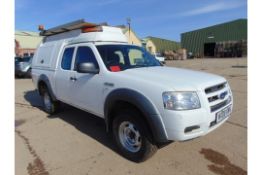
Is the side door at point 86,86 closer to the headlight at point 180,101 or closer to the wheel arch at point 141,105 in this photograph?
the wheel arch at point 141,105

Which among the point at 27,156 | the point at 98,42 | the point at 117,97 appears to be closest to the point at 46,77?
the point at 98,42

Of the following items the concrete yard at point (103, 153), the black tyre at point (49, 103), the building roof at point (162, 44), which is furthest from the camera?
the building roof at point (162, 44)

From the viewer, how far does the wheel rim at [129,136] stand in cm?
347

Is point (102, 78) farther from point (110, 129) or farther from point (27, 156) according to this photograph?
point (27, 156)

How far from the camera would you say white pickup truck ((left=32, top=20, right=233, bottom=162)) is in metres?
2.91

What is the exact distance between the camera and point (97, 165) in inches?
136

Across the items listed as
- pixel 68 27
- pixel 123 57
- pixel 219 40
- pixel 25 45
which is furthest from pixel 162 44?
pixel 123 57

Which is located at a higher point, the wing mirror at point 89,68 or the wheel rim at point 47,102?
the wing mirror at point 89,68

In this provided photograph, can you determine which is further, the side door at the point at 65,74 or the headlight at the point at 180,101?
the side door at the point at 65,74

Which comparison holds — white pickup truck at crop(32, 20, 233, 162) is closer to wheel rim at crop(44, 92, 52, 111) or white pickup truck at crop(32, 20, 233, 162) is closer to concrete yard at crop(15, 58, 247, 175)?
concrete yard at crop(15, 58, 247, 175)

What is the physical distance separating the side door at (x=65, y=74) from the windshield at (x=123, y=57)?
1043 mm

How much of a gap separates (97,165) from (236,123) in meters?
3.33

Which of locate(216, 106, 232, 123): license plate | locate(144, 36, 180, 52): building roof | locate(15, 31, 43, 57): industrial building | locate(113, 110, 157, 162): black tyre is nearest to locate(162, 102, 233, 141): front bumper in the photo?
locate(216, 106, 232, 123): license plate

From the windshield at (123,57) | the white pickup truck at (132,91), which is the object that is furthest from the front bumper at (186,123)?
the windshield at (123,57)
